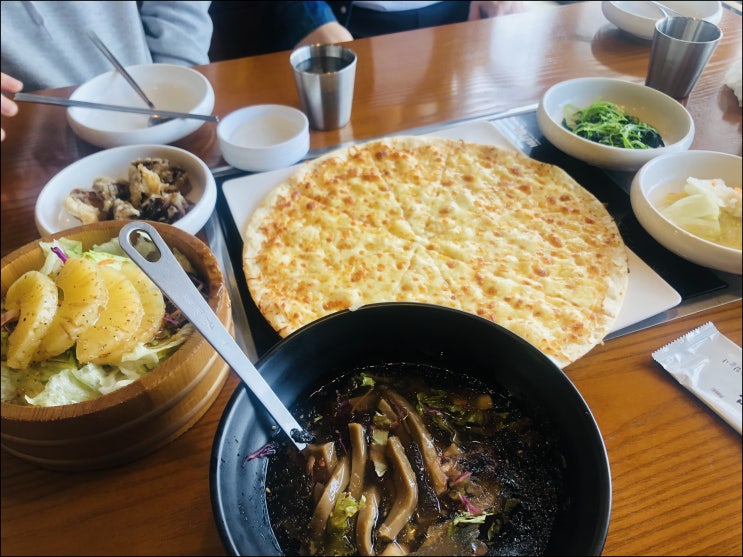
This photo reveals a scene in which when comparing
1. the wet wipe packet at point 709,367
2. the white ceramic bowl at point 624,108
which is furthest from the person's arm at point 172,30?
the wet wipe packet at point 709,367

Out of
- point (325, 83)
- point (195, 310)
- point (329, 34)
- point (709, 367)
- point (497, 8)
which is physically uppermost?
point (195, 310)

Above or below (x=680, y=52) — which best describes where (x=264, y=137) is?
below

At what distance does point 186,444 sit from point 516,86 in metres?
1.77

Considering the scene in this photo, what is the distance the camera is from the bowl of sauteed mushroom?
85cm

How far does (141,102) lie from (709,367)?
1921 millimetres

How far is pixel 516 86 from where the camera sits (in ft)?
6.81

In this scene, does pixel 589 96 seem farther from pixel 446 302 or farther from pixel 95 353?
pixel 95 353

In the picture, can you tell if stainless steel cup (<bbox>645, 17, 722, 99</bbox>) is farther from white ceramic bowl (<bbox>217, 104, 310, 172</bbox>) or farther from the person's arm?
the person's arm

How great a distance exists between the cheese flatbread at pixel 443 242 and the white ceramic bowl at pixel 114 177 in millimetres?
147

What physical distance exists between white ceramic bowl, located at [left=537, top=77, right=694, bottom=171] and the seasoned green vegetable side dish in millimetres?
44

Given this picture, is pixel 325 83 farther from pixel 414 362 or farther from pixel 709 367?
pixel 709 367

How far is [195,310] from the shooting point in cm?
73

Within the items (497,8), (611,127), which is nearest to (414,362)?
(611,127)

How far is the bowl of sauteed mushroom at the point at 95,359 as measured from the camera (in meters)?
0.85
